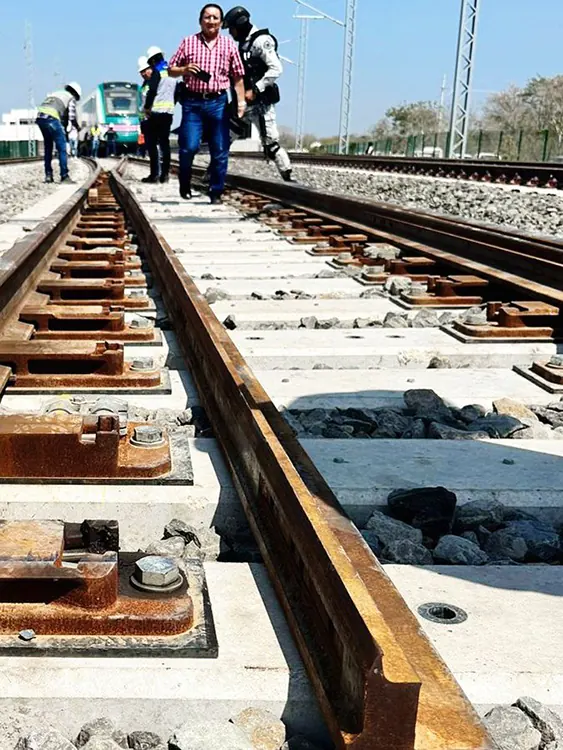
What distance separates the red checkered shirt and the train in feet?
97.5

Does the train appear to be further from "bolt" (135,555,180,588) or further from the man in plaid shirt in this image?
"bolt" (135,555,180,588)

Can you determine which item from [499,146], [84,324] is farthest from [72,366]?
[499,146]

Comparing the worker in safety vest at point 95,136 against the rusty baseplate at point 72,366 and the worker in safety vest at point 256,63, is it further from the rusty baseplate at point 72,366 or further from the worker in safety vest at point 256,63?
the rusty baseplate at point 72,366

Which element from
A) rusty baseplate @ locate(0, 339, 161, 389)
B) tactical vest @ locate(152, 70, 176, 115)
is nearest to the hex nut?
rusty baseplate @ locate(0, 339, 161, 389)

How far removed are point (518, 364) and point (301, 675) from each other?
226 cm

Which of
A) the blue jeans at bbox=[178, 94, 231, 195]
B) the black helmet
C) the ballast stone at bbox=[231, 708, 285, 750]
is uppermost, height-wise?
the black helmet

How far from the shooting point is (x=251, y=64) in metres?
10.1

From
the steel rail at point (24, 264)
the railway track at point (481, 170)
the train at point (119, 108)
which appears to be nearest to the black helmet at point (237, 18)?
the steel rail at point (24, 264)

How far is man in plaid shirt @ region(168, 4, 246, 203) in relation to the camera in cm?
924

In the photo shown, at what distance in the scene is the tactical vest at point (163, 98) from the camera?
1473 cm

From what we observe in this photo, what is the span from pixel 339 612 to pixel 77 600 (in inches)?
15.6

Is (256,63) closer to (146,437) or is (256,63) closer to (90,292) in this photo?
(90,292)

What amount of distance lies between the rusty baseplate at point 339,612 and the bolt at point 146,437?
0.51 ft

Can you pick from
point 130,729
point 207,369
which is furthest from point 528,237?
point 130,729
